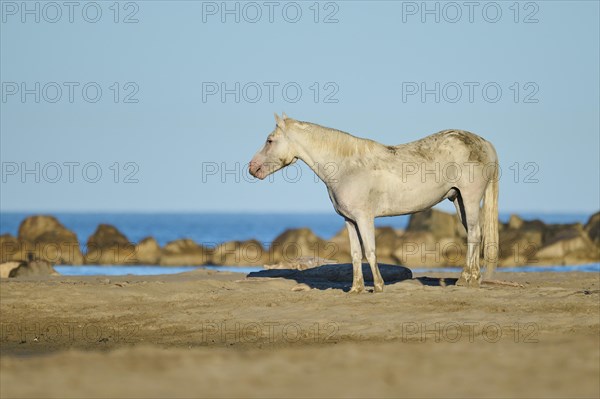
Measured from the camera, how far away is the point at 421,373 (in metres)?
8.40

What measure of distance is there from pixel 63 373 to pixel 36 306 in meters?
8.94

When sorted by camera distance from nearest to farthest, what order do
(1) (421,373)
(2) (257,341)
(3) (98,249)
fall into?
1. (1) (421,373)
2. (2) (257,341)
3. (3) (98,249)

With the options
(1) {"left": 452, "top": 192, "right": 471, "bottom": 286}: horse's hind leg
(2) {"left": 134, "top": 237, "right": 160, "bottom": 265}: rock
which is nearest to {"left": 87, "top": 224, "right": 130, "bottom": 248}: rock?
(2) {"left": 134, "top": 237, "right": 160, "bottom": 265}: rock

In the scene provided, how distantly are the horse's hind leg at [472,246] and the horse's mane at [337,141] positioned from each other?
2011 mm

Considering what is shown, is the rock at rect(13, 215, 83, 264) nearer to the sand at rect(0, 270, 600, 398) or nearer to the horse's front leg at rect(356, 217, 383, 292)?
the sand at rect(0, 270, 600, 398)

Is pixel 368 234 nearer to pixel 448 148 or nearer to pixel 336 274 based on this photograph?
pixel 448 148

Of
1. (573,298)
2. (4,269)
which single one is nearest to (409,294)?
(573,298)

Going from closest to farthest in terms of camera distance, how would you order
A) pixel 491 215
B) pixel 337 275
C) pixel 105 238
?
pixel 491 215 < pixel 337 275 < pixel 105 238

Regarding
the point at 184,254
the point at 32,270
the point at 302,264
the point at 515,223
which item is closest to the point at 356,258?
the point at 302,264

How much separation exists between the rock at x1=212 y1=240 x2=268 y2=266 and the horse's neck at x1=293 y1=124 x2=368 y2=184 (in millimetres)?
24548

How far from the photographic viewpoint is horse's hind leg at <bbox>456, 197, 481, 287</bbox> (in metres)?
17.4

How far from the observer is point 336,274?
20.2m

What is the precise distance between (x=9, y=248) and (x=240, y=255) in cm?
977

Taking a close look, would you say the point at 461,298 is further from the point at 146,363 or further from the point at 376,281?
the point at 146,363
